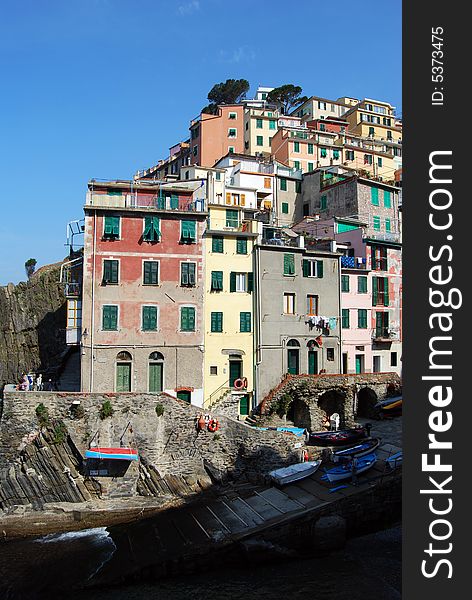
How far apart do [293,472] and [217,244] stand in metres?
18.0

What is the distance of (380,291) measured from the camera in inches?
1828

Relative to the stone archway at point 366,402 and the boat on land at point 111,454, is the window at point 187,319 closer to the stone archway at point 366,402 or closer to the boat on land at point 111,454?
the boat on land at point 111,454

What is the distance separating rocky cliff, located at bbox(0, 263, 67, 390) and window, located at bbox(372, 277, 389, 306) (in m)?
30.3

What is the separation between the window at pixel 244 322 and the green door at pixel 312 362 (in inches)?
236

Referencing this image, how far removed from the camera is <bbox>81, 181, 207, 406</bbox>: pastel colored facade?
36.7m

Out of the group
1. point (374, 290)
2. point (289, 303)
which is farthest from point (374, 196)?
point (289, 303)

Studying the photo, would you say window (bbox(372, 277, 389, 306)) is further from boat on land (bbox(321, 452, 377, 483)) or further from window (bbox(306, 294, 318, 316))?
boat on land (bbox(321, 452, 377, 483))

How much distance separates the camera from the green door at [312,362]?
42.6 m

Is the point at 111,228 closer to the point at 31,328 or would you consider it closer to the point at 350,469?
the point at 31,328

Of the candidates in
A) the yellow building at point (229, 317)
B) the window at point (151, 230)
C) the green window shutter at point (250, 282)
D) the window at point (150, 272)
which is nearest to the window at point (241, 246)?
the yellow building at point (229, 317)

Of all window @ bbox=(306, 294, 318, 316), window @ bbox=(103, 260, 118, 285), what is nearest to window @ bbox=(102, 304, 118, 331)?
window @ bbox=(103, 260, 118, 285)

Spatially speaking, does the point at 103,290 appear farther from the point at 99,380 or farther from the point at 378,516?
the point at 378,516

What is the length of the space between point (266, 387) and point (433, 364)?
31756mm

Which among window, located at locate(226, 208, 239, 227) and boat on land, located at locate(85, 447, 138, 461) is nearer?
boat on land, located at locate(85, 447, 138, 461)
